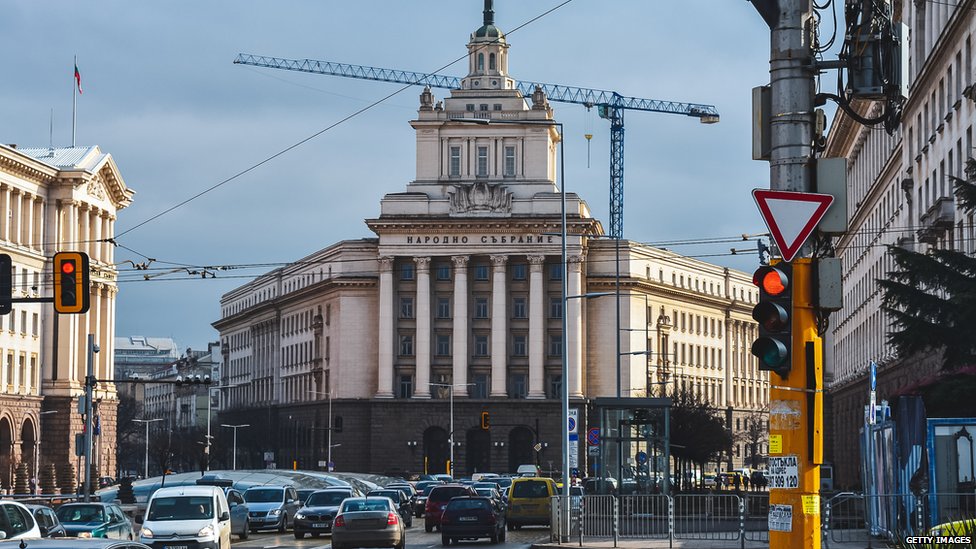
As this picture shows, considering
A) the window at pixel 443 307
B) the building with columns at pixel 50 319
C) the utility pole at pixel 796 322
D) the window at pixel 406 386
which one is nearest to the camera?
the utility pole at pixel 796 322

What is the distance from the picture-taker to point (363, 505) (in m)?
41.5

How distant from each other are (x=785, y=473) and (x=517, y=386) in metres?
121

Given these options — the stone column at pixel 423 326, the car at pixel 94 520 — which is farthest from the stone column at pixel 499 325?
the car at pixel 94 520

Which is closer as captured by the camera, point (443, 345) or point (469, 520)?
point (469, 520)

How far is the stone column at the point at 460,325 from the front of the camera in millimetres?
134375

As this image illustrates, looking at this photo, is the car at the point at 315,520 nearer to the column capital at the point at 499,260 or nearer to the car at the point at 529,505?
the car at the point at 529,505

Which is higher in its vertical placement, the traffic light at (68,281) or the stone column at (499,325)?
the stone column at (499,325)

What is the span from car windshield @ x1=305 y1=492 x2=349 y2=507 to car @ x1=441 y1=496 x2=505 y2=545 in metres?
8.66

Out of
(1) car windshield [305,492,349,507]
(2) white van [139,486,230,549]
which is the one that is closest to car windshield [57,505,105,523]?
(2) white van [139,486,230,549]

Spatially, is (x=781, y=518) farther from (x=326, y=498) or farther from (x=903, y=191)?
(x=903, y=191)

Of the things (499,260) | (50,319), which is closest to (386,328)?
(499,260)

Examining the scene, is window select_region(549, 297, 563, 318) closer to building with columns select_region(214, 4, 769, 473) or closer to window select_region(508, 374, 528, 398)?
building with columns select_region(214, 4, 769, 473)

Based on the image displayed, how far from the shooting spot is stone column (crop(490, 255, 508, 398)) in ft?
439

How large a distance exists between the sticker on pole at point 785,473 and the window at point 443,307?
123 meters
